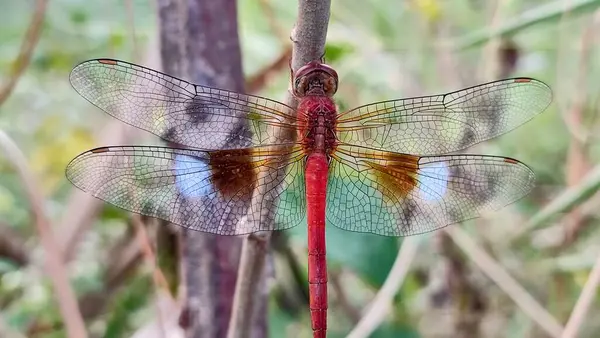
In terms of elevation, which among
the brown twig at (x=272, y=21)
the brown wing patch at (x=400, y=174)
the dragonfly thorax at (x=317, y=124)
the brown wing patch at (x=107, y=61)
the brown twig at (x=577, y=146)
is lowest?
the brown wing patch at (x=400, y=174)

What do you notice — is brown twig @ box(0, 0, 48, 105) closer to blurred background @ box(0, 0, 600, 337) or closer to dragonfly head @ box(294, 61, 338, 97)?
blurred background @ box(0, 0, 600, 337)

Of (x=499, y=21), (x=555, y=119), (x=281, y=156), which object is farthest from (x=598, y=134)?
(x=281, y=156)

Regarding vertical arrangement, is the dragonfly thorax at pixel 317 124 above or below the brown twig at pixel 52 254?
above

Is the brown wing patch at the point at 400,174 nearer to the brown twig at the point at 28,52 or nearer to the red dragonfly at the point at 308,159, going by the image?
the red dragonfly at the point at 308,159

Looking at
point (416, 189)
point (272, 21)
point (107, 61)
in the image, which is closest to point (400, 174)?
point (416, 189)

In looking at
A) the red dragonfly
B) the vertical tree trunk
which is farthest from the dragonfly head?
the vertical tree trunk

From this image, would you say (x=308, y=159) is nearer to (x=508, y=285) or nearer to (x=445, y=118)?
(x=445, y=118)

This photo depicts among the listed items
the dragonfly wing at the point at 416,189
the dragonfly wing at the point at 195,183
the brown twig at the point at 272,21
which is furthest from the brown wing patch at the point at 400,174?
the brown twig at the point at 272,21

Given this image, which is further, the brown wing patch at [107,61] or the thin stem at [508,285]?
the thin stem at [508,285]
